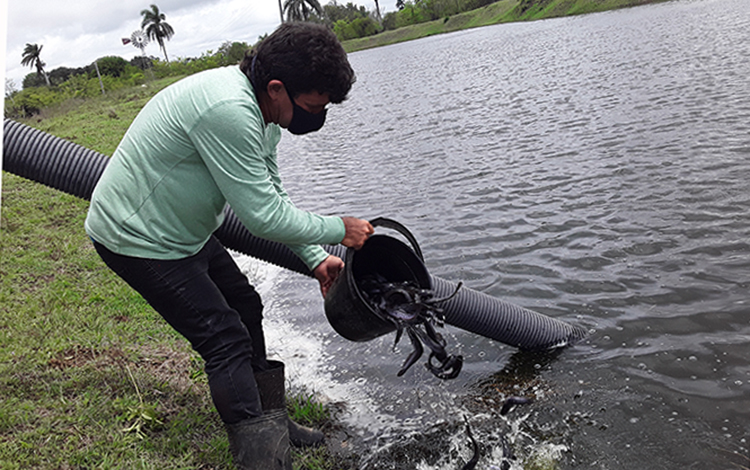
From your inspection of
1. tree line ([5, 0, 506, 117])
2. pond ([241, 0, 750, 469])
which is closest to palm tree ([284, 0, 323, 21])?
tree line ([5, 0, 506, 117])

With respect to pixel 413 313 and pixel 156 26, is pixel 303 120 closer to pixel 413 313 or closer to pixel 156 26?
pixel 413 313

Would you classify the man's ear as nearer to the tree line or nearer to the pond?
the pond

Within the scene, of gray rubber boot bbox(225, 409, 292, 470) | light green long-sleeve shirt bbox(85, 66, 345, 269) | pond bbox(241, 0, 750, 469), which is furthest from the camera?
pond bbox(241, 0, 750, 469)

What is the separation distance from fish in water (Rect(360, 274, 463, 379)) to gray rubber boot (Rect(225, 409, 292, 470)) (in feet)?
2.19

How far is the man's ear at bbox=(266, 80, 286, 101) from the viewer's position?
234 centimetres

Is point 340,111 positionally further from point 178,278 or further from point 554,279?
point 178,278

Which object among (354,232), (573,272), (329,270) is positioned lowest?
(573,272)

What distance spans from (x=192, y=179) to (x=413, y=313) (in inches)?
49.0

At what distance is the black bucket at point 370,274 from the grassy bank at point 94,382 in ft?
2.95

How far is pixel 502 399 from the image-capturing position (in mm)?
3863

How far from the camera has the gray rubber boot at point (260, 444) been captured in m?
2.73

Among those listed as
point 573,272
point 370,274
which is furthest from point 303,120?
point 573,272

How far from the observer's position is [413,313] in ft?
9.53

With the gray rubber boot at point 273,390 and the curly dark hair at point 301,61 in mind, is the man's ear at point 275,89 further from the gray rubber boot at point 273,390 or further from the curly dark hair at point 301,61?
the gray rubber boot at point 273,390
